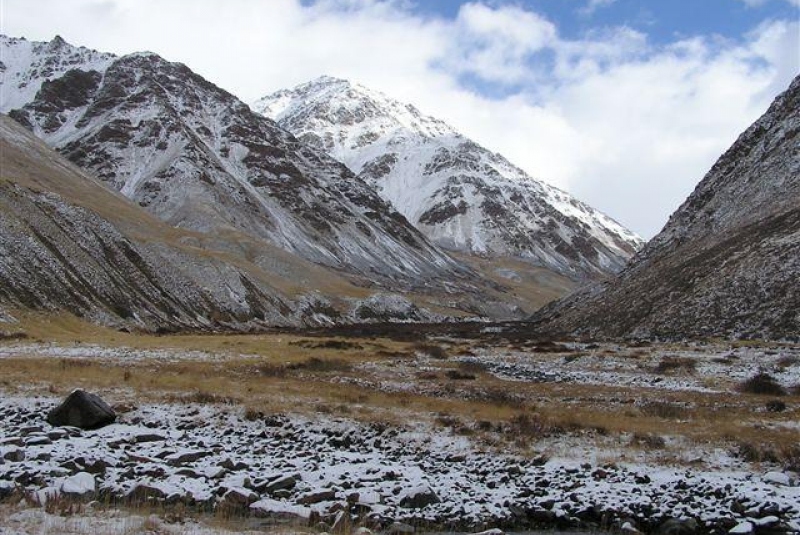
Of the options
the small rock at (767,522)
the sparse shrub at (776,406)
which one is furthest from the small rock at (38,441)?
the sparse shrub at (776,406)

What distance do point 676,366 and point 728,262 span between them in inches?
1287

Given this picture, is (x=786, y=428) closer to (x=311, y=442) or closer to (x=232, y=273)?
(x=311, y=442)

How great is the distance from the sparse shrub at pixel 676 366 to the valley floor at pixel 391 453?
3.21 meters

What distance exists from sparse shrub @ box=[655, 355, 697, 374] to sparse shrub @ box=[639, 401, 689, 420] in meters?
13.5

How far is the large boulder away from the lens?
22266 millimetres

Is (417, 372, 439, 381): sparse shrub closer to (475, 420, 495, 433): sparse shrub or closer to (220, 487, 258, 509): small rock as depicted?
(475, 420, 495, 433): sparse shrub

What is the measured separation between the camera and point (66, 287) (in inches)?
2970

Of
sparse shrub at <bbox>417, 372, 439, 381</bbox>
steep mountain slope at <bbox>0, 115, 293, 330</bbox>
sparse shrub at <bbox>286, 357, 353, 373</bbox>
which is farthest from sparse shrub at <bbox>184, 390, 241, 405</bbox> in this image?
steep mountain slope at <bbox>0, 115, 293, 330</bbox>

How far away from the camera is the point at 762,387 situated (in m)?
34.3

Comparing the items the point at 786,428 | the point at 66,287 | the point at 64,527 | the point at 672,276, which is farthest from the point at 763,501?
the point at 66,287

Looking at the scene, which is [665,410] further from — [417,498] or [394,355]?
[394,355]

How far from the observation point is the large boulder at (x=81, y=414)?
73.0ft

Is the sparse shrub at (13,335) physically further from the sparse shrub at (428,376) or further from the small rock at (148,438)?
the small rock at (148,438)

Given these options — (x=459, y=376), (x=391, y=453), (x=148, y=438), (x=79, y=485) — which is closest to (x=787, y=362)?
(x=459, y=376)
